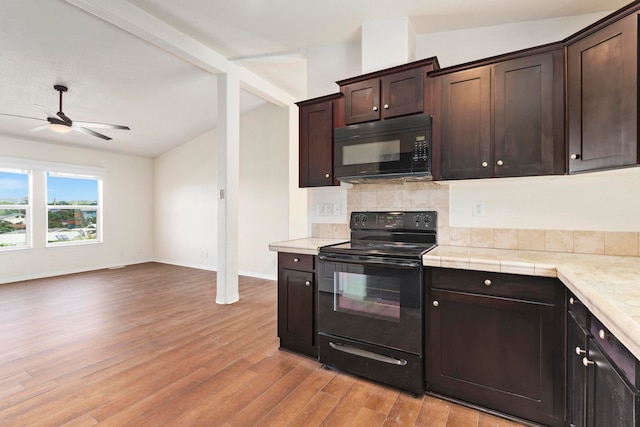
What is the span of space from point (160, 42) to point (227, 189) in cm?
173

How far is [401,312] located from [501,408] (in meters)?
0.74

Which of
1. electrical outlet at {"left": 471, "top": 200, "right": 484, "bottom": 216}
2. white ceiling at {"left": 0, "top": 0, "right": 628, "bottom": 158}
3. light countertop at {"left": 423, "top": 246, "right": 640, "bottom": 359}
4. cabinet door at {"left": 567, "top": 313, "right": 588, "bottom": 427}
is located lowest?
cabinet door at {"left": 567, "top": 313, "right": 588, "bottom": 427}

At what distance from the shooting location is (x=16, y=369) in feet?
7.63

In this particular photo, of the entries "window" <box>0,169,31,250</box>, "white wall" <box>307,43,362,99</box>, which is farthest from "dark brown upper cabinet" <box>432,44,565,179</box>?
"window" <box>0,169,31,250</box>

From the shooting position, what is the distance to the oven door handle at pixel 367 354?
2000 mm

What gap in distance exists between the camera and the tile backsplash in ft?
6.32

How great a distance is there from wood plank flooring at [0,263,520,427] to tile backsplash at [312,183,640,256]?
1.13 meters

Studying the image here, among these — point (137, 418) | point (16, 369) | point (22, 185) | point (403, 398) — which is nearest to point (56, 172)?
point (22, 185)

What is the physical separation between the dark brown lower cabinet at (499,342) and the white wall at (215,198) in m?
3.62

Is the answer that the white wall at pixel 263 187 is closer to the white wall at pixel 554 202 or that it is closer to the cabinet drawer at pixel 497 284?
the white wall at pixel 554 202

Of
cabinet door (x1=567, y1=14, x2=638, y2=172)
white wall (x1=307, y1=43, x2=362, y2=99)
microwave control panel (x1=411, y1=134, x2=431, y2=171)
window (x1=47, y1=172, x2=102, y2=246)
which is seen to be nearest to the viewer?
cabinet door (x1=567, y1=14, x2=638, y2=172)

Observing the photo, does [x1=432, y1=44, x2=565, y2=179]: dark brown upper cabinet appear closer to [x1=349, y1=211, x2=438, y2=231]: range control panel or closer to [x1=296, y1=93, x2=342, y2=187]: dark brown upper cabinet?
[x1=349, y1=211, x2=438, y2=231]: range control panel

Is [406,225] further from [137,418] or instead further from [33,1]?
[33,1]

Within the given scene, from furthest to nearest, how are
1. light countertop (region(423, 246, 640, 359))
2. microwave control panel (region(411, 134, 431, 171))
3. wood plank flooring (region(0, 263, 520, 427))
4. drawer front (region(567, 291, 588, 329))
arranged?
microwave control panel (region(411, 134, 431, 171)), wood plank flooring (region(0, 263, 520, 427)), drawer front (region(567, 291, 588, 329)), light countertop (region(423, 246, 640, 359))
